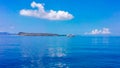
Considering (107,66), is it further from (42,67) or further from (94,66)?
(42,67)

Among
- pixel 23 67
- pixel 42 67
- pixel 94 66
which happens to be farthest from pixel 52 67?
pixel 94 66

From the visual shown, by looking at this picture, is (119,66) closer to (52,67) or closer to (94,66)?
(94,66)

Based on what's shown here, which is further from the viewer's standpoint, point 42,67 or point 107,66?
point 107,66

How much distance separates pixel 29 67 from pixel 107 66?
15.5m

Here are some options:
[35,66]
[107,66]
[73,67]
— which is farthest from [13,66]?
[107,66]

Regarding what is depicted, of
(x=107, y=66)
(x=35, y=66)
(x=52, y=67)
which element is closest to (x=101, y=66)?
(x=107, y=66)

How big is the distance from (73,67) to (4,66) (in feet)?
43.3

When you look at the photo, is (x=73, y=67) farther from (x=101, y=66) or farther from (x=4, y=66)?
(x=4, y=66)

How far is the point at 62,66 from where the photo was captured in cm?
4300

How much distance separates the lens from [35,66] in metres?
42.1

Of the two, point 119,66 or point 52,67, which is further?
point 119,66

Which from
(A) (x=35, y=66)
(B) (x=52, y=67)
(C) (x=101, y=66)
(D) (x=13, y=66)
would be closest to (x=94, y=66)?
(C) (x=101, y=66)

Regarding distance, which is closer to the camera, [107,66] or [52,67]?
[52,67]

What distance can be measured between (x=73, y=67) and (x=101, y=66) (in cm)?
579
